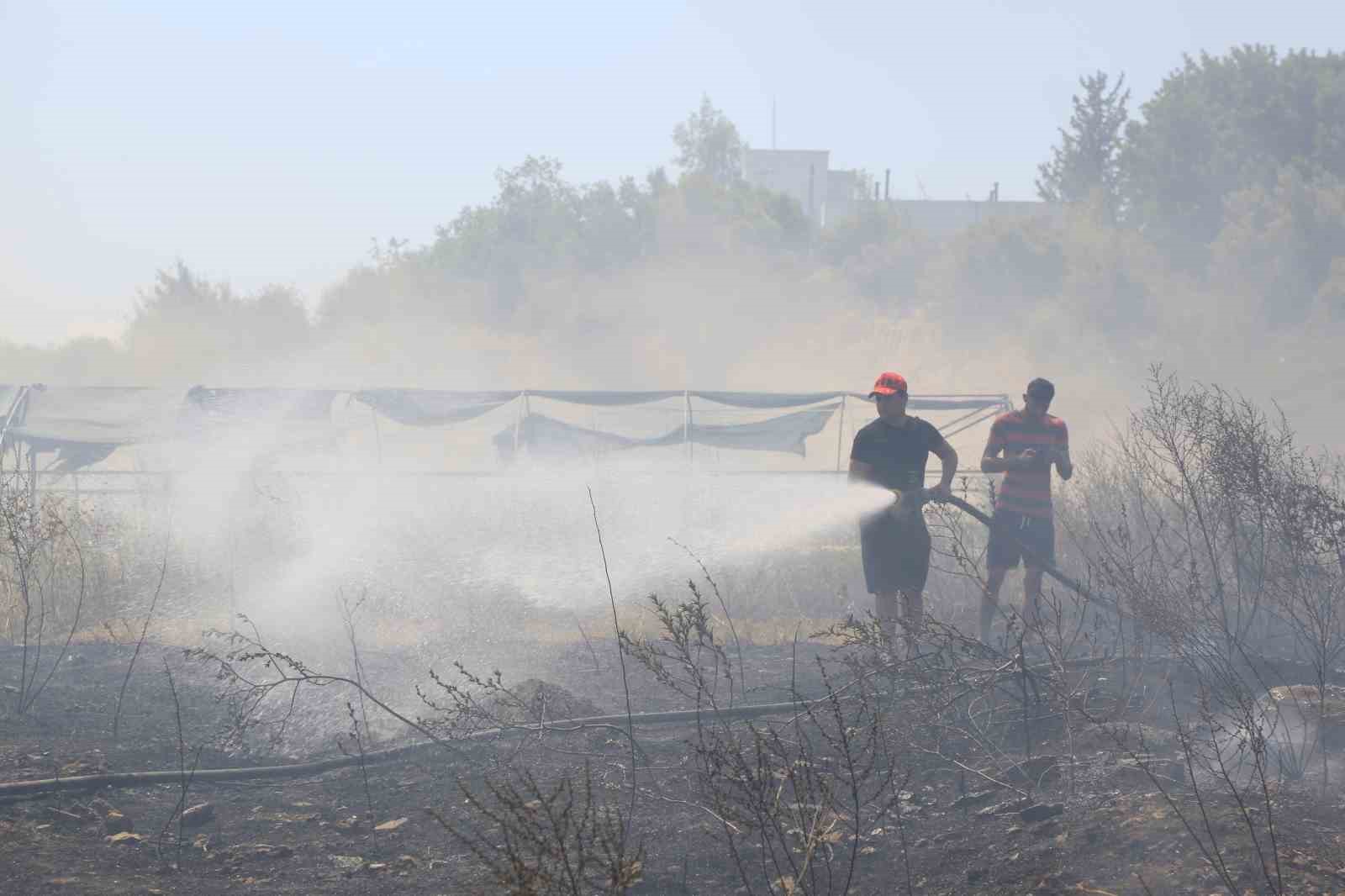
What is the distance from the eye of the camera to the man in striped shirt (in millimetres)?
7727

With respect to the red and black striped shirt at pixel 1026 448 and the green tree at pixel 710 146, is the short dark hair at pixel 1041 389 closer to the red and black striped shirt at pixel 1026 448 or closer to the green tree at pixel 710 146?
the red and black striped shirt at pixel 1026 448

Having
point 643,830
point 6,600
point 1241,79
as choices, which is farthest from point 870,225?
point 643,830

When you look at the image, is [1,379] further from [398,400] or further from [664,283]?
[398,400]

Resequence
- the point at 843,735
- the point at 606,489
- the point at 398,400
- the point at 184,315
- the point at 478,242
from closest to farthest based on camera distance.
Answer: the point at 843,735
the point at 606,489
the point at 398,400
the point at 184,315
the point at 478,242

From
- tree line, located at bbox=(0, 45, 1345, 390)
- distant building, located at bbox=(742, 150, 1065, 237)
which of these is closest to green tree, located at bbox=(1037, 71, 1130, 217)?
tree line, located at bbox=(0, 45, 1345, 390)

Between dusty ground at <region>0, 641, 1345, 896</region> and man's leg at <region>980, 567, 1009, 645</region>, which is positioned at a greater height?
man's leg at <region>980, 567, 1009, 645</region>

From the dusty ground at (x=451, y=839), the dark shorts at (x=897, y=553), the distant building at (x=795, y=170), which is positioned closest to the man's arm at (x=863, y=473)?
the dark shorts at (x=897, y=553)

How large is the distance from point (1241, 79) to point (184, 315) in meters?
38.1

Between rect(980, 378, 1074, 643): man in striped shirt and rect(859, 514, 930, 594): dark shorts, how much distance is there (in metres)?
0.99

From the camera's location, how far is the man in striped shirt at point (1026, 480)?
25.3ft

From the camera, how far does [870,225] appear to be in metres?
46.0

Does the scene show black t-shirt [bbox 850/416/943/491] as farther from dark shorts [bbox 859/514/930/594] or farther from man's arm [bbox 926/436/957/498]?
dark shorts [bbox 859/514/930/594]

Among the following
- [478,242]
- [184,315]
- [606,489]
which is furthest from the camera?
[478,242]

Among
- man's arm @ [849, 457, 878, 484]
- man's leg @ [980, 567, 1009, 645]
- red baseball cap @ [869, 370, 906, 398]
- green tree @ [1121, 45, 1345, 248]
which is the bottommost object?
man's leg @ [980, 567, 1009, 645]
